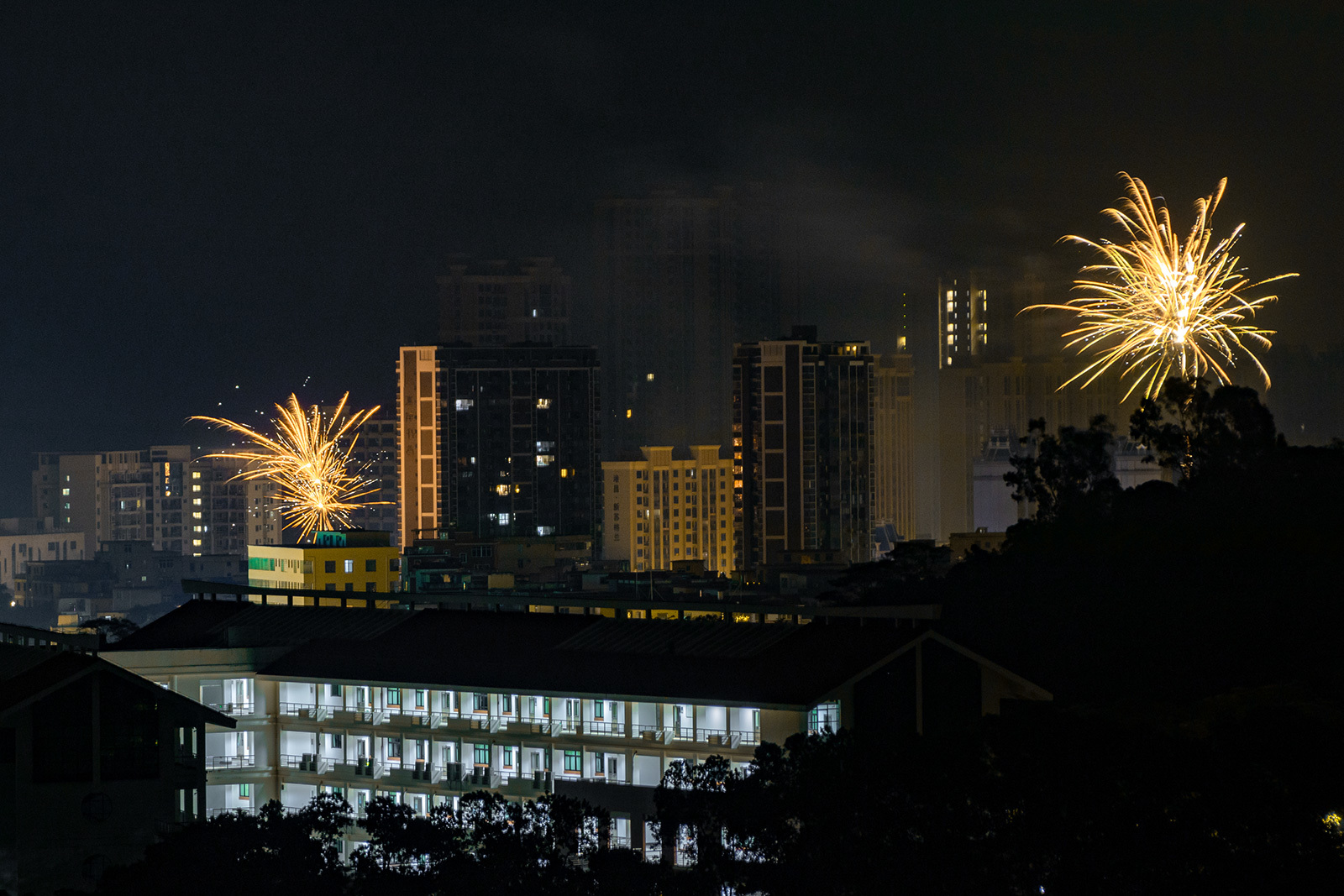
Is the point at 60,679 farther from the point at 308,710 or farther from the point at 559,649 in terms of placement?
the point at 559,649

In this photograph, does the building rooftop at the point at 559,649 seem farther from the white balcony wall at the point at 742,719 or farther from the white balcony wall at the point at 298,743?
the white balcony wall at the point at 298,743

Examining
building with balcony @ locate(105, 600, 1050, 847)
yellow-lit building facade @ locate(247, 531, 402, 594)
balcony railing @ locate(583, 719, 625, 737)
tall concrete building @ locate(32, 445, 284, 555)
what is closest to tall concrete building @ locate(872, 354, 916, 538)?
tall concrete building @ locate(32, 445, 284, 555)

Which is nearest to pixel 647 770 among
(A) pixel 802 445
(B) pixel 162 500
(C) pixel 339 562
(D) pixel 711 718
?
(D) pixel 711 718

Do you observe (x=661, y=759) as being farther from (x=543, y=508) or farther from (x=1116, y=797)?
(x=543, y=508)

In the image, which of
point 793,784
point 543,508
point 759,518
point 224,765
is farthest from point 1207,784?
point 543,508

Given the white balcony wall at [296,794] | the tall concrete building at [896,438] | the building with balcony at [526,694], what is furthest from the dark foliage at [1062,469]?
the tall concrete building at [896,438]

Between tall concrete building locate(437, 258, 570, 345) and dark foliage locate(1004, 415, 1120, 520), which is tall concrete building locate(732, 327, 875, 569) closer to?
tall concrete building locate(437, 258, 570, 345)
